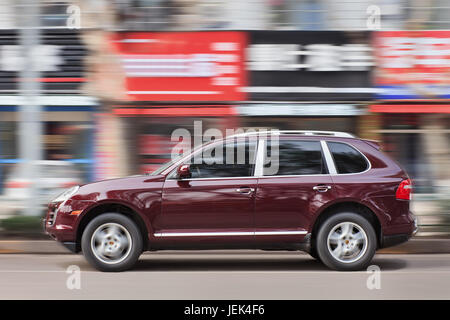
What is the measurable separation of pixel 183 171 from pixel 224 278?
1.23 metres

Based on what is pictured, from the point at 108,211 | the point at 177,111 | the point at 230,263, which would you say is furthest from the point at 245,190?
the point at 177,111

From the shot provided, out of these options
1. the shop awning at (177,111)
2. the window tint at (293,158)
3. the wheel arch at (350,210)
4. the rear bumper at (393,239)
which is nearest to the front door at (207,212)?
the window tint at (293,158)

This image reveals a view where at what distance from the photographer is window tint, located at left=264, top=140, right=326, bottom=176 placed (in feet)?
25.7

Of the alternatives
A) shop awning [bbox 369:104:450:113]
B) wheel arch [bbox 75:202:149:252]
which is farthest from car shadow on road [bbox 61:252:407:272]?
shop awning [bbox 369:104:450:113]

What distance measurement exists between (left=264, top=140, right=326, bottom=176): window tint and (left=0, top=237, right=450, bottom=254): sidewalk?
2440 mm

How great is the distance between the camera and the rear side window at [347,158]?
312 inches

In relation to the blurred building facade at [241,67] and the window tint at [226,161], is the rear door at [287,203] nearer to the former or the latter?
the window tint at [226,161]

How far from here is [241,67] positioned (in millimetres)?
14102

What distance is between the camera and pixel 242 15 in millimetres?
14398

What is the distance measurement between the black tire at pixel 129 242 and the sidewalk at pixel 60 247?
2.07m

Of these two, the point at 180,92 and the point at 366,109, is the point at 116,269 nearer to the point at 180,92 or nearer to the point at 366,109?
the point at 180,92

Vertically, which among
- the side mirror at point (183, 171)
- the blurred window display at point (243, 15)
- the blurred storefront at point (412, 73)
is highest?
the blurred window display at point (243, 15)

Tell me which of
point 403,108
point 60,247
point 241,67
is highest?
point 241,67

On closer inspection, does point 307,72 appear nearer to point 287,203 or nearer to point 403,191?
point 403,191
